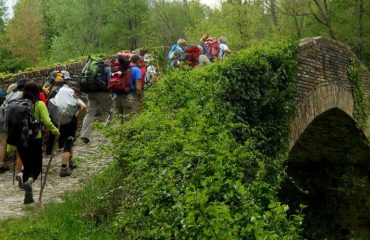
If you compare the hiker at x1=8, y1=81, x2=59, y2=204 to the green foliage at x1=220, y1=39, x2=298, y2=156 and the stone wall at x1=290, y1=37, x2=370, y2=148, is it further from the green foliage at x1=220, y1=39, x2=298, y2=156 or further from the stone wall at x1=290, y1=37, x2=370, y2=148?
the stone wall at x1=290, y1=37, x2=370, y2=148

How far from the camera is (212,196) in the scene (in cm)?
326

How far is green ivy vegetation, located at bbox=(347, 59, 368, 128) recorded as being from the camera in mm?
11454

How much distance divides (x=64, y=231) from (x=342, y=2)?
21.4m

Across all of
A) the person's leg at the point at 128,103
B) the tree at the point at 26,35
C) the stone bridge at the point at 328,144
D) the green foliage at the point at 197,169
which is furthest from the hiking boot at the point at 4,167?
the tree at the point at 26,35

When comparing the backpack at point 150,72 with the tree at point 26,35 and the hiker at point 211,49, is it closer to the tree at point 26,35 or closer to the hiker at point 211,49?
the hiker at point 211,49

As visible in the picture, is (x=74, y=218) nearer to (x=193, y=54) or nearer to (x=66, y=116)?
(x=66, y=116)

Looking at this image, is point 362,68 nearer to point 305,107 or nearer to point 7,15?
point 305,107

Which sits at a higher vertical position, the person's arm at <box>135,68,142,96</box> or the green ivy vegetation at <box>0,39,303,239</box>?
the person's arm at <box>135,68,142,96</box>

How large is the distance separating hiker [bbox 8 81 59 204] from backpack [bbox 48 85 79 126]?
895mm

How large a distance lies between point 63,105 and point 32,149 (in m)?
1.39

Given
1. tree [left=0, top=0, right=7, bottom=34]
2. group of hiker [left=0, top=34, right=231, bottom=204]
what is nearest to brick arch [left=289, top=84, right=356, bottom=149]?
group of hiker [left=0, top=34, right=231, bottom=204]

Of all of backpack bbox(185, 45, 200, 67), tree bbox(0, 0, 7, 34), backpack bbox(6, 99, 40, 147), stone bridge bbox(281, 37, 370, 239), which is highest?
tree bbox(0, 0, 7, 34)

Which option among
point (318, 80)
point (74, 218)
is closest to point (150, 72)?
point (318, 80)

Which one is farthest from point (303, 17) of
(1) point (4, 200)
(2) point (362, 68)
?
(1) point (4, 200)
